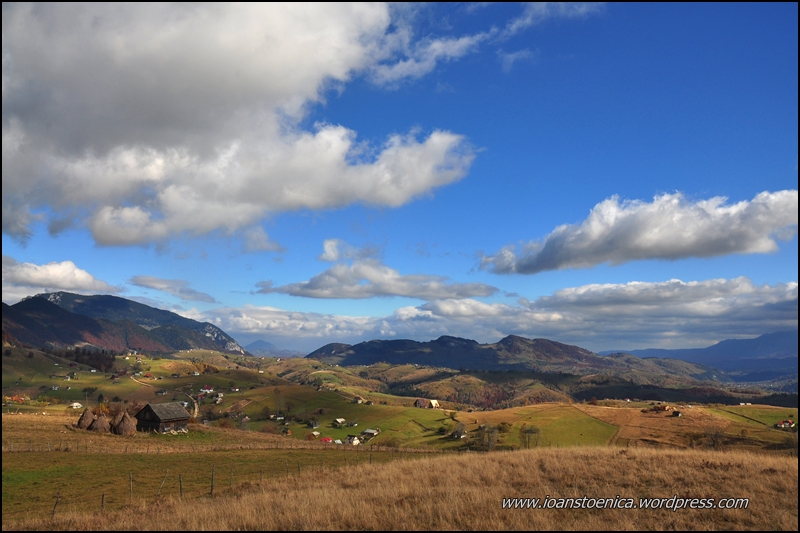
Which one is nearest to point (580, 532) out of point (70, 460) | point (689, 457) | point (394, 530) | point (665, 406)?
point (394, 530)

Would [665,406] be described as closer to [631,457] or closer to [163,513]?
[631,457]

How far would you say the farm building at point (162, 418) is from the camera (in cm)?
8150

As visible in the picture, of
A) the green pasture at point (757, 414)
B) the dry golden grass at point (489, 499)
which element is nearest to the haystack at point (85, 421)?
the dry golden grass at point (489, 499)

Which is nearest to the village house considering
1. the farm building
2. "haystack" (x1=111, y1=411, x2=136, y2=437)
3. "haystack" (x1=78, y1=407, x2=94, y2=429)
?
the farm building

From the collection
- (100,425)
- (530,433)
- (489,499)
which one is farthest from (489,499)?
(530,433)

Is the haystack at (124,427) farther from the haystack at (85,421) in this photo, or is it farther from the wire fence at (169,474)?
the wire fence at (169,474)

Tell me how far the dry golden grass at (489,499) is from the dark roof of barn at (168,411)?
67181mm

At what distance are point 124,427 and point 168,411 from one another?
7692 millimetres

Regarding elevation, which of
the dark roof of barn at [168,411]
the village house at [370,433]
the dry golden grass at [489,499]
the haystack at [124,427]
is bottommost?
the village house at [370,433]

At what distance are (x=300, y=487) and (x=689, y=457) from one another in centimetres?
2488

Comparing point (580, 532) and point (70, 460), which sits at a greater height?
point (580, 532)

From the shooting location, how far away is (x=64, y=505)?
28.6 m

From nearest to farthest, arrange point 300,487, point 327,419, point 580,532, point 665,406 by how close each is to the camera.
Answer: point 580,532, point 300,487, point 665,406, point 327,419

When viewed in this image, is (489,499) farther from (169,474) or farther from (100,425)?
(100,425)
